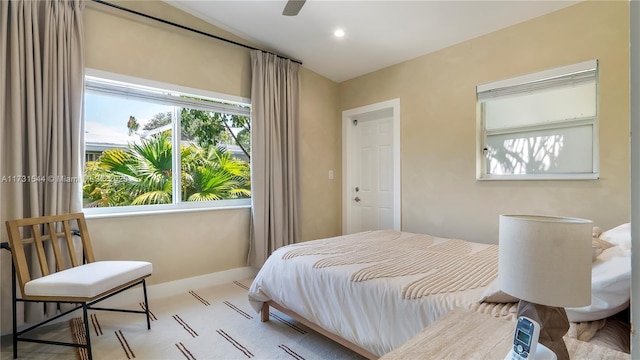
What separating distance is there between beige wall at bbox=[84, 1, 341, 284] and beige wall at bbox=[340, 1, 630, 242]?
1.28 metres

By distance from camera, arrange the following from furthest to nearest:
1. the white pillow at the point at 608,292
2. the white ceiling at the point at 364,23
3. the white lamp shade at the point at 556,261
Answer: the white ceiling at the point at 364,23 → the white pillow at the point at 608,292 → the white lamp shade at the point at 556,261

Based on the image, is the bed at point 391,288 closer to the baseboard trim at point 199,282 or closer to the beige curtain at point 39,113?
the baseboard trim at point 199,282

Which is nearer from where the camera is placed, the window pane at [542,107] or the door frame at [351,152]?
the window pane at [542,107]

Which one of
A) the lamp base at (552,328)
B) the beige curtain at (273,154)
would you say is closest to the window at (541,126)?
the beige curtain at (273,154)

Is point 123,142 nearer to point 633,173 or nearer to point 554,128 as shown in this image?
point 633,173

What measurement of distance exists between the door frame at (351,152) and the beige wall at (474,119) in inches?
3.0

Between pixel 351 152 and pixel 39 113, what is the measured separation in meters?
3.24

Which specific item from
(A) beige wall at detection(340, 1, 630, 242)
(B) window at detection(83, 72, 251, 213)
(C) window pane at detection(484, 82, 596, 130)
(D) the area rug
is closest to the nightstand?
(D) the area rug

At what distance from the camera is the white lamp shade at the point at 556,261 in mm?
742

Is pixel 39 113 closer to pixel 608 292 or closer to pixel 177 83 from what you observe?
pixel 177 83

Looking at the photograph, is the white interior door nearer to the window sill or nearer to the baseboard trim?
the baseboard trim

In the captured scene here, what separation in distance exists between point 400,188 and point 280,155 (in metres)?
1.46

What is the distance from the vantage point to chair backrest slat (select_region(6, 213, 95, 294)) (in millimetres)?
1980

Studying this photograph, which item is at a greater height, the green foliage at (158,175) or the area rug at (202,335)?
the green foliage at (158,175)
